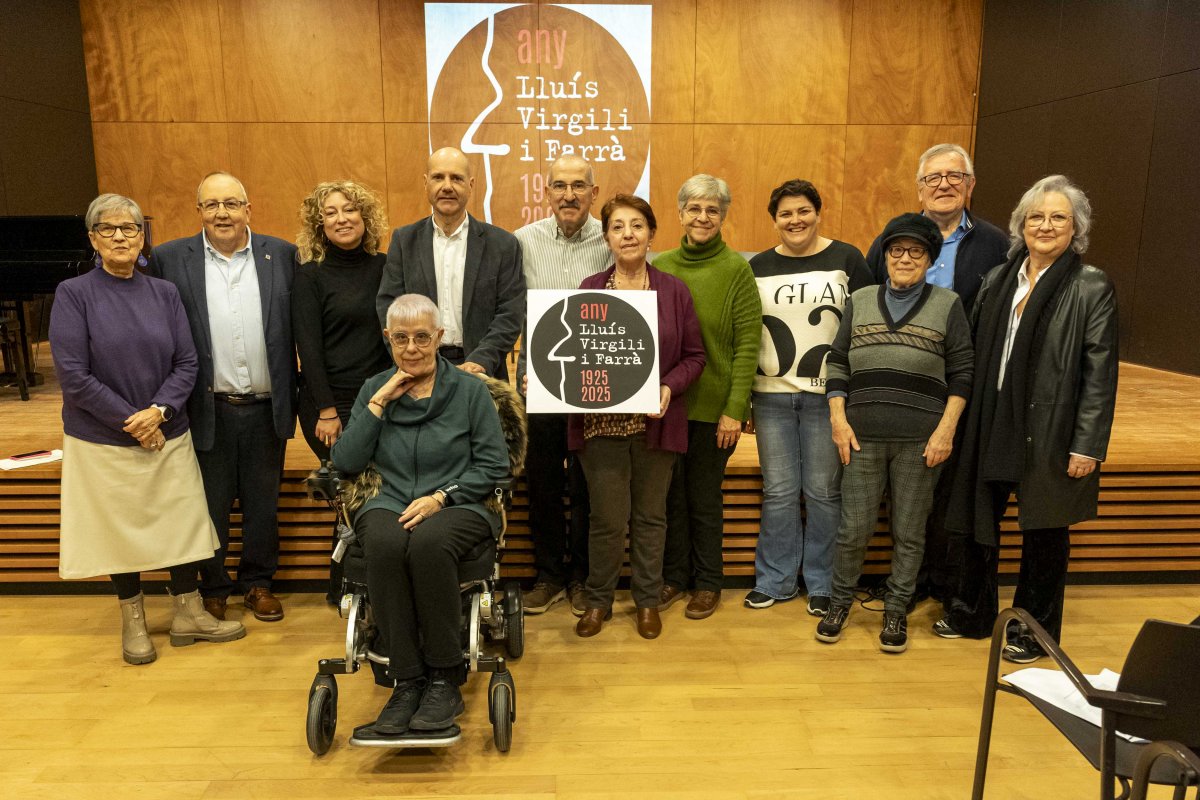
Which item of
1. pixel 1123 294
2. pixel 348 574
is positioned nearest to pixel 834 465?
pixel 348 574

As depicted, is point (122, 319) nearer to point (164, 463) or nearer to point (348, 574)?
point (164, 463)

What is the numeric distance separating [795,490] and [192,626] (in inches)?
92.7

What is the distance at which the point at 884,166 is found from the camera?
7.86 metres

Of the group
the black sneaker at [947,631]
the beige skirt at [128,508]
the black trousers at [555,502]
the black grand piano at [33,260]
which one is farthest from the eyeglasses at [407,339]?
the black grand piano at [33,260]

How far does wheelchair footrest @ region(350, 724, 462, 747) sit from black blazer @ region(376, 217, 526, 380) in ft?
4.10

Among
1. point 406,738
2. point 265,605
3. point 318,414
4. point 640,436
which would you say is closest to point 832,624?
point 640,436

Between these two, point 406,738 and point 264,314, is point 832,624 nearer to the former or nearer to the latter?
point 406,738

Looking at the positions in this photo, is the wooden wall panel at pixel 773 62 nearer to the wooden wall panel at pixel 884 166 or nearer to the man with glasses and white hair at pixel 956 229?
the wooden wall panel at pixel 884 166

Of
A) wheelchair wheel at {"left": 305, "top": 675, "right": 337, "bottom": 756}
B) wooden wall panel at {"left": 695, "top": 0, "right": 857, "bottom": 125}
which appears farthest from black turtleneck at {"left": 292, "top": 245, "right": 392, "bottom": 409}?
wooden wall panel at {"left": 695, "top": 0, "right": 857, "bottom": 125}

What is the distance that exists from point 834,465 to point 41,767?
2.73 metres

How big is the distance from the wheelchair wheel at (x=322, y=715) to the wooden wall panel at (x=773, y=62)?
661 centimetres

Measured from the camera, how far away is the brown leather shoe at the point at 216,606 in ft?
10.4

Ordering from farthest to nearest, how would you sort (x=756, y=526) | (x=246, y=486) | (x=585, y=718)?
(x=756, y=526), (x=246, y=486), (x=585, y=718)

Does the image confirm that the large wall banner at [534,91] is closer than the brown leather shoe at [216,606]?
No
